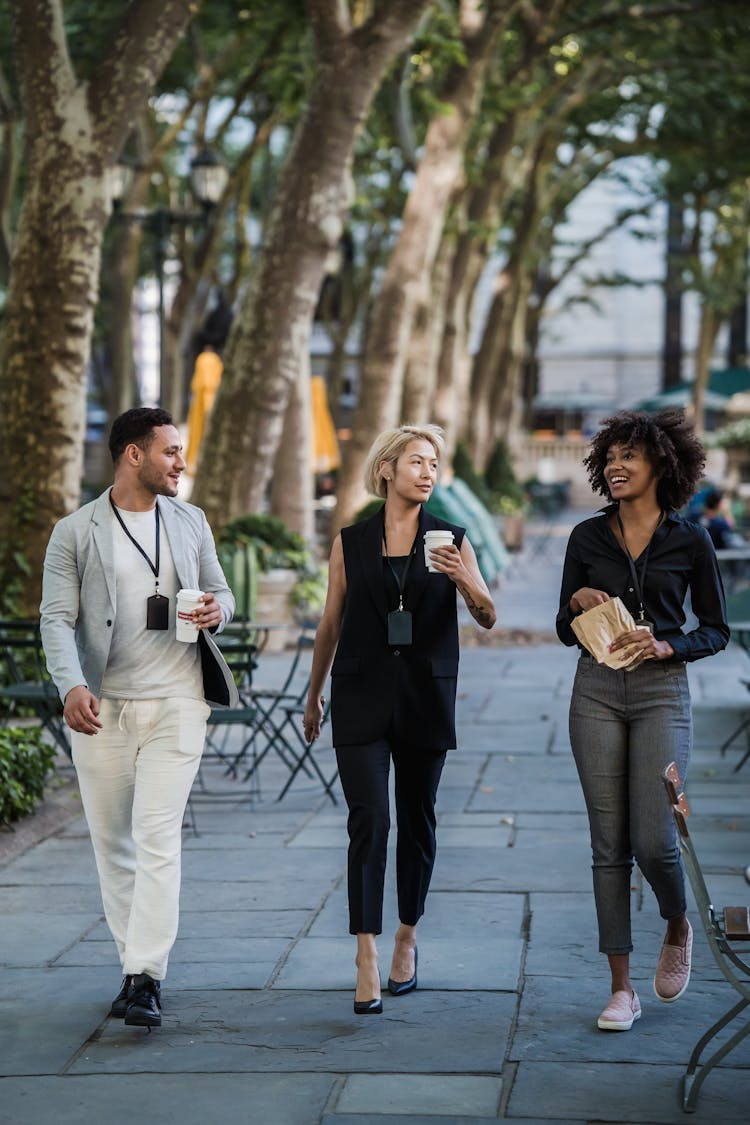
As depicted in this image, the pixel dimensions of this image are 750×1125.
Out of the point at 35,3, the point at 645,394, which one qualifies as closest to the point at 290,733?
the point at 35,3

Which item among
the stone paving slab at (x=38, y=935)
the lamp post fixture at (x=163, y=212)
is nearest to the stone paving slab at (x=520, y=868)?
the stone paving slab at (x=38, y=935)

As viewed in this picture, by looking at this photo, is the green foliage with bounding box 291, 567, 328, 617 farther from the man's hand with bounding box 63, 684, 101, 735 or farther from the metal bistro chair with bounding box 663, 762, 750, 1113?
the metal bistro chair with bounding box 663, 762, 750, 1113

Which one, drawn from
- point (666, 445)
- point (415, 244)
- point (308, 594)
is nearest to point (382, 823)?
point (666, 445)

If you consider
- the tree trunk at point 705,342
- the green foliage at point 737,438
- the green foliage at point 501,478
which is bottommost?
Answer: the green foliage at point 501,478

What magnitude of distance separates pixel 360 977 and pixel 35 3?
26.8 ft

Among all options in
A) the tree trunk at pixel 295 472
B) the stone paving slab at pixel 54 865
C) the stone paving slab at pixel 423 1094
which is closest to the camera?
the stone paving slab at pixel 423 1094

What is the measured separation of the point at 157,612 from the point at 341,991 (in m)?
1.35

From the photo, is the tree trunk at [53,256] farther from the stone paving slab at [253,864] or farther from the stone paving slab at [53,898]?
the stone paving slab at [53,898]

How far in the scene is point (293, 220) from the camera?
1463 centimetres

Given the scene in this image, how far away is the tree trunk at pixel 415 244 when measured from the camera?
20.0 m

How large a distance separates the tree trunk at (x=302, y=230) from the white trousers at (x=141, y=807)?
9590 millimetres

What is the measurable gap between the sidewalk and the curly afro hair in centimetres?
157

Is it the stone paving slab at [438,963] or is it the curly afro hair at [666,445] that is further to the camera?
the stone paving slab at [438,963]

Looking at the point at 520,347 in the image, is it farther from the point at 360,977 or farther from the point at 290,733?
the point at 360,977
